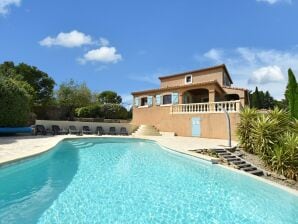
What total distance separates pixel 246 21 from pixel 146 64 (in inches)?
456

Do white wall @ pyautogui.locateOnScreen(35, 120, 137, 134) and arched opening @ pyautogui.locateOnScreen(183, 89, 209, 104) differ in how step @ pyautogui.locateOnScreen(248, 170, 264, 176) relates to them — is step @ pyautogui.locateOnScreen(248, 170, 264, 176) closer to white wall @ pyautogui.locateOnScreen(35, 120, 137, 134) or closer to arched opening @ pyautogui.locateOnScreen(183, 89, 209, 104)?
arched opening @ pyautogui.locateOnScreen(183, 89, 209, 104)

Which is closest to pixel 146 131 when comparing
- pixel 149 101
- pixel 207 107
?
pixel 149 101

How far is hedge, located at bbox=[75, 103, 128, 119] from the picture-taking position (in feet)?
106

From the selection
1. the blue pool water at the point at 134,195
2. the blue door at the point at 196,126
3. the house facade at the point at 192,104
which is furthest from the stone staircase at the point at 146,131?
the blue pool water at the point at 134,195

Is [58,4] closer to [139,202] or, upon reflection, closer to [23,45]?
[23,45]

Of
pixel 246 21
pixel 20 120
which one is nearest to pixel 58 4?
pixel 20 120

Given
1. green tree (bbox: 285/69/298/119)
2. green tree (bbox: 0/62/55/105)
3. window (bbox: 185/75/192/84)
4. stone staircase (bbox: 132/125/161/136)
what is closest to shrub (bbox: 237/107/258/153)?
green tree (bbox: 285/69/298/119)

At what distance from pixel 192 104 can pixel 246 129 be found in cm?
933

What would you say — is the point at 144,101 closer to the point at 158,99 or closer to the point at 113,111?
the point at 158,99

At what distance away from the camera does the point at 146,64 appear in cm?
2694

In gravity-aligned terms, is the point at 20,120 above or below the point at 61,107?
below

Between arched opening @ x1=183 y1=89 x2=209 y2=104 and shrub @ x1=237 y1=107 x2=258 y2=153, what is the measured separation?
12.5 m

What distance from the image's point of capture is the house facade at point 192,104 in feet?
71.8

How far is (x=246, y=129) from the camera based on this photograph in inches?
587
